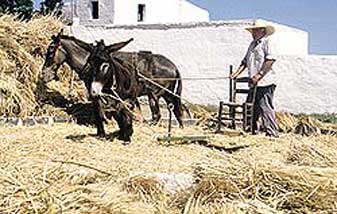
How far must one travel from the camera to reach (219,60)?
78.4ft

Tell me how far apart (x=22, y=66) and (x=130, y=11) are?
72.2ft

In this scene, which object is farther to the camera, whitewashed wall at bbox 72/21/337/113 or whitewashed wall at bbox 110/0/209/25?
whitewashed wall at bbox 110/0/209/25

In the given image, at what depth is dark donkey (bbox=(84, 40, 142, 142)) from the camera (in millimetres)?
9820

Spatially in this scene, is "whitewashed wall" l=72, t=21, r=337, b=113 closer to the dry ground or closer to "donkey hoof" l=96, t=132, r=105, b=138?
"donkey hoof" l=96, t=132, r=105, b=138

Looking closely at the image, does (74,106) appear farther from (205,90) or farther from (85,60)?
(205,90)

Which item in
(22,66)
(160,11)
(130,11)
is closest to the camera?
(22,66)

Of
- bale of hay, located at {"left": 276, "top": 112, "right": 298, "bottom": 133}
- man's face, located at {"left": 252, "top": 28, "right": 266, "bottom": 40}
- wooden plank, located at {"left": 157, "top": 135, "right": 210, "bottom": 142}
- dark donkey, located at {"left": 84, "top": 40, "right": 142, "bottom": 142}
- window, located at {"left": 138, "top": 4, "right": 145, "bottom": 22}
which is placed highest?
window, located at {"left": 138, "top": 4, "right": 145, "bottom": 22}

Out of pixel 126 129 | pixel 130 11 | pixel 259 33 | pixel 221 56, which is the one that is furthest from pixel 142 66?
pixel 130 11

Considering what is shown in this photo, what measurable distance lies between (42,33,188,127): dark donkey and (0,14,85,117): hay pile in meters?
0.63

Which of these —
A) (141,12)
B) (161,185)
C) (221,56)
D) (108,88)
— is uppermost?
(141,12)

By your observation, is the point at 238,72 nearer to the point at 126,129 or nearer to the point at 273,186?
the point at 126,129

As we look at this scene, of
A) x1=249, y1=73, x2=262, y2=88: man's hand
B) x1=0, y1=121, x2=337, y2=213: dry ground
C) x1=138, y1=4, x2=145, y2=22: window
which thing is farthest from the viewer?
x1=138, y1=4, x2=145, y2=22: window

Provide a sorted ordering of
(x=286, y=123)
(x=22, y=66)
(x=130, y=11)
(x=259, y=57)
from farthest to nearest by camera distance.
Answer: (x=130, y=11) < (x=286, y=123) < (x=22, y=66) < (x=259, y=57)

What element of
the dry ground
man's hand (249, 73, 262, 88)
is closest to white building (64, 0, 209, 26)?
man's hand (249, 73, 262, 88)
